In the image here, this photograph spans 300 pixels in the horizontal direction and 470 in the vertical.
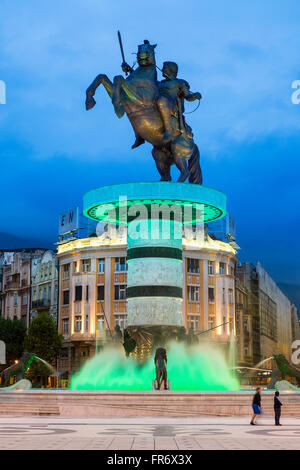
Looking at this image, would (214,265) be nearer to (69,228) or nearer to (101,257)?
(101,257)

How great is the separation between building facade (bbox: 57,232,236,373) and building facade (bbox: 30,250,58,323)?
429 centimetres

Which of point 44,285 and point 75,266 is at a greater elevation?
point 75,266

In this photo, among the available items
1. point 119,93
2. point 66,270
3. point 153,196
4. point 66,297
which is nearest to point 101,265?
point 66,270

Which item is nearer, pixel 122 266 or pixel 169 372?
pixel 169 372

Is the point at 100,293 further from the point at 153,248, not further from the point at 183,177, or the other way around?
the point at 153,248

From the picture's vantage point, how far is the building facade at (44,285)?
76500 mm

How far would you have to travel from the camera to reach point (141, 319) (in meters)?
26.5

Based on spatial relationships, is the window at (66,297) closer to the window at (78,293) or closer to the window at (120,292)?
the window at (78,293)

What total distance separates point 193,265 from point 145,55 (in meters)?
44.9

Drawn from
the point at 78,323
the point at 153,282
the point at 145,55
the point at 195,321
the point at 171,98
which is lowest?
the point at 153,282

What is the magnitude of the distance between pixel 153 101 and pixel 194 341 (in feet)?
31.3

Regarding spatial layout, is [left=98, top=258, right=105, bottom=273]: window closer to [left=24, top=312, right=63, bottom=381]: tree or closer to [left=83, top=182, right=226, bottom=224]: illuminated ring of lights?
[left=24, top=312, right=63, bottom=381]: tree

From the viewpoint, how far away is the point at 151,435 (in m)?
14.2

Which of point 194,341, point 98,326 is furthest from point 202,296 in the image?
point 194,341
